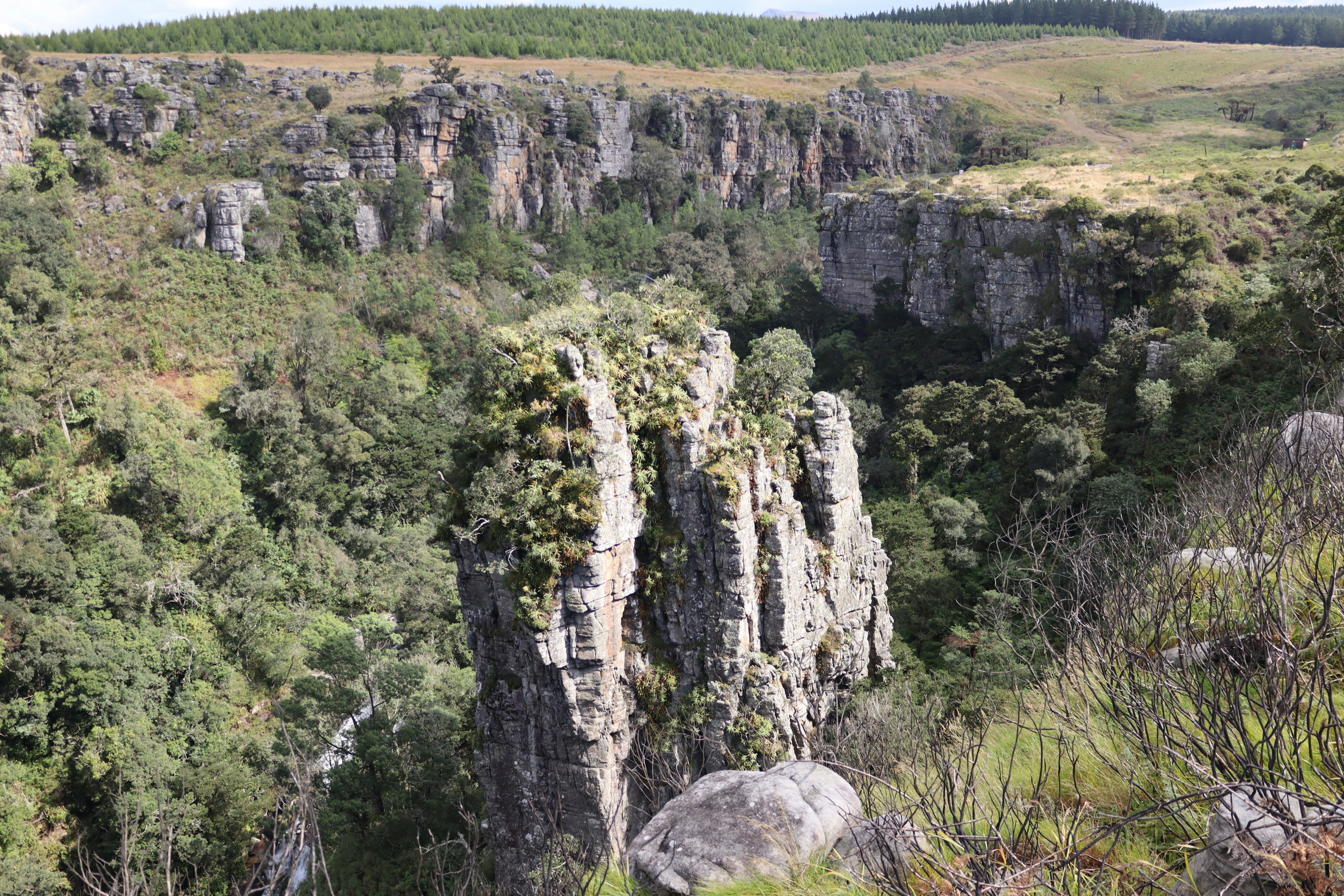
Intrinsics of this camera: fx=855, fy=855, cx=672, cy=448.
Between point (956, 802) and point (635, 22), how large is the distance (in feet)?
389

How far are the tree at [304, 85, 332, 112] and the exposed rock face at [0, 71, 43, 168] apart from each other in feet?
53.9

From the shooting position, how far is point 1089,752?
7129mm

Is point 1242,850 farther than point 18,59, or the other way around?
point 18,59

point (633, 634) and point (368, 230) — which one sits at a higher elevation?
point (368, 230)

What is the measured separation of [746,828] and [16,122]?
5984 centimetres

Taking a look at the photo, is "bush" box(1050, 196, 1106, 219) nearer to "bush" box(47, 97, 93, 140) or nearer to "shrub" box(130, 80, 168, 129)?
"shrub" box(130, 80, 168, 129)

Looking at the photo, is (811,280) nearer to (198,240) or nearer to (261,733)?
(198,240)

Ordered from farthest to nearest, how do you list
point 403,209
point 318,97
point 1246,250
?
point 318,97 < point 403,209 < point 1246,250

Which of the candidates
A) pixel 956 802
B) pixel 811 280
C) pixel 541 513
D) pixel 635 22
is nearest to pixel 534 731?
pixel 541 513

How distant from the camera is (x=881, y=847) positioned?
18.6ft

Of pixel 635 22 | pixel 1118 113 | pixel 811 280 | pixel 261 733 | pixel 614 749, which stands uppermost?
Result: pixel 635 22

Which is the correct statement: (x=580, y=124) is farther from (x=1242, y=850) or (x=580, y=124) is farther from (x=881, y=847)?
(x=1242, y=850)

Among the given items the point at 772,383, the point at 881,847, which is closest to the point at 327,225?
the point at 772,383

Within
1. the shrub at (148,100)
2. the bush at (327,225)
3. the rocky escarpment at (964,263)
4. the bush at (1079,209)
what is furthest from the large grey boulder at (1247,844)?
the shrub at (148,100)
